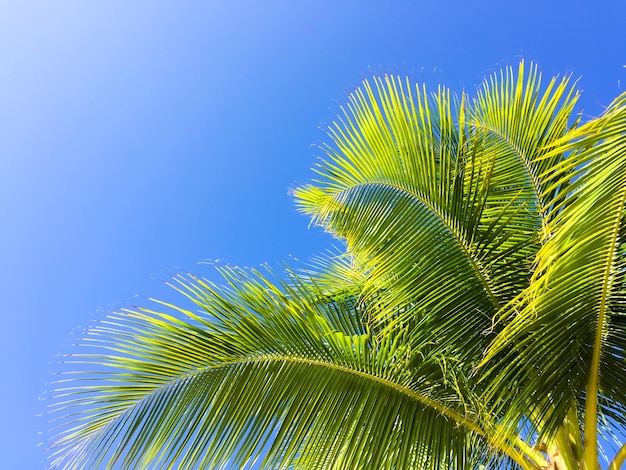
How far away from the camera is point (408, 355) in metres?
3.11

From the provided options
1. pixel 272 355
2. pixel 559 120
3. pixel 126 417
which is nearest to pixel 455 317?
pixel 272 355

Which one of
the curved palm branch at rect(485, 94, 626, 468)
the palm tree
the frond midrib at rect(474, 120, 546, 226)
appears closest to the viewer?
the curved palm branch at rect(485, 94, 626, 468)

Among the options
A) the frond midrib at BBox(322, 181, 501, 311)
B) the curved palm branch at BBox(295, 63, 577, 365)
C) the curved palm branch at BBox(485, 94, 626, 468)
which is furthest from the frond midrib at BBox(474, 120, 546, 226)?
the curved palm branch at BBox(485, 94, 626, 468)

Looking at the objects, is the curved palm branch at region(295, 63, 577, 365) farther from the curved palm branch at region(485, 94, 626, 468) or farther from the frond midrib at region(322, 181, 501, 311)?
the curved palm branch at region(485, 94, 626, 468)

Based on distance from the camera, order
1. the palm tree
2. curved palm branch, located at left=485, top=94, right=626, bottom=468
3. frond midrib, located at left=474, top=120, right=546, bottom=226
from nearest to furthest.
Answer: curved palm branch, located at left=485, top=94, right=626, bottom=468, the palm tree, frond midrib, located at left=474, top=120, right=546, bottom=226

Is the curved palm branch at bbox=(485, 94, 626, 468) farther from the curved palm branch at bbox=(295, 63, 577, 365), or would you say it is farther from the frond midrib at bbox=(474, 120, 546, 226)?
the frond midrib at bbox=(474, 120, 546, 226)

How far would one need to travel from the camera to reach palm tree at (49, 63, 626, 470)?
266 centimetres

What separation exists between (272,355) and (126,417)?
2.71 ft

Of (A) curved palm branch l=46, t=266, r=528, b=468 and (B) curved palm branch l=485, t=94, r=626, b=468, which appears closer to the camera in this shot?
(B) curved palm branch l=485, t=94, r=626, b=468

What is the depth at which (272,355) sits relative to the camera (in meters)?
2.97

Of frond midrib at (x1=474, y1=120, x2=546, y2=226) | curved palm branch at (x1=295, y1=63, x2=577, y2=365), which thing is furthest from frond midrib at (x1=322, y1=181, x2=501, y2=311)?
frond midrib at (x1=474, y1=120, x2=546, y2=226)

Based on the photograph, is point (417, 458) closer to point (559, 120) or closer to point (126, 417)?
point (126, 417)

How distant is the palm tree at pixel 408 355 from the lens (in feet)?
8.72

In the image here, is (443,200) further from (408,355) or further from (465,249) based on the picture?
(408,355)
